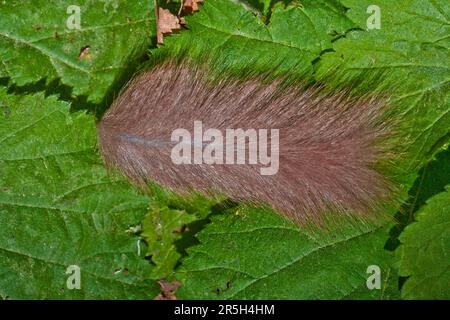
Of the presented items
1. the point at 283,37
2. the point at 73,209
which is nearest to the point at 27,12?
the point at 73,209

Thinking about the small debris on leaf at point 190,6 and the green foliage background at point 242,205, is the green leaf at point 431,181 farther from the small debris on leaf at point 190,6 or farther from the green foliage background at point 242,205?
the small debris on leaf at point 190,6

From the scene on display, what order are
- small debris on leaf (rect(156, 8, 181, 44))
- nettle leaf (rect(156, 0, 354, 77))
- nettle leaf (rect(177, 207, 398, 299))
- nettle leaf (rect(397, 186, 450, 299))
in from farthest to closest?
1. small debris on leaf (rect(156, 8, 181, 44))
2. nettle leaf (rect(156, 0, 354, 77))
3. nettle leaf (rect(177, 207, 398, 299))
4. nettle leaf (rect(397, 186, 450, 299))

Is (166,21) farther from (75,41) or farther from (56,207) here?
(56,207)

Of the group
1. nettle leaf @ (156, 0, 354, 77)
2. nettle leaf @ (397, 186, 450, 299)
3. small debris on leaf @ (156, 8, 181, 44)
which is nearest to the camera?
nettle leaf @ (397, 186, 450, 299)

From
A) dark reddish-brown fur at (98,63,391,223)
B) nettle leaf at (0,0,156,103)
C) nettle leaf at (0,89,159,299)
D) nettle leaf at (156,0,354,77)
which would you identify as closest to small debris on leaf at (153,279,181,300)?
nettle leaf at (0,89,159,299)

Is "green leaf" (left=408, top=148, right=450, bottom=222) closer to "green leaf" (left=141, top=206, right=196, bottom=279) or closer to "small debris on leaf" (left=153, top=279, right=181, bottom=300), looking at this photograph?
"green leaf" (left=141, top=206, right=196, bottom=279)

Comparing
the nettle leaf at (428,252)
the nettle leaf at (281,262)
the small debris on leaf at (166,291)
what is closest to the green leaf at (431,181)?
the nettle leaf at (428,252)
